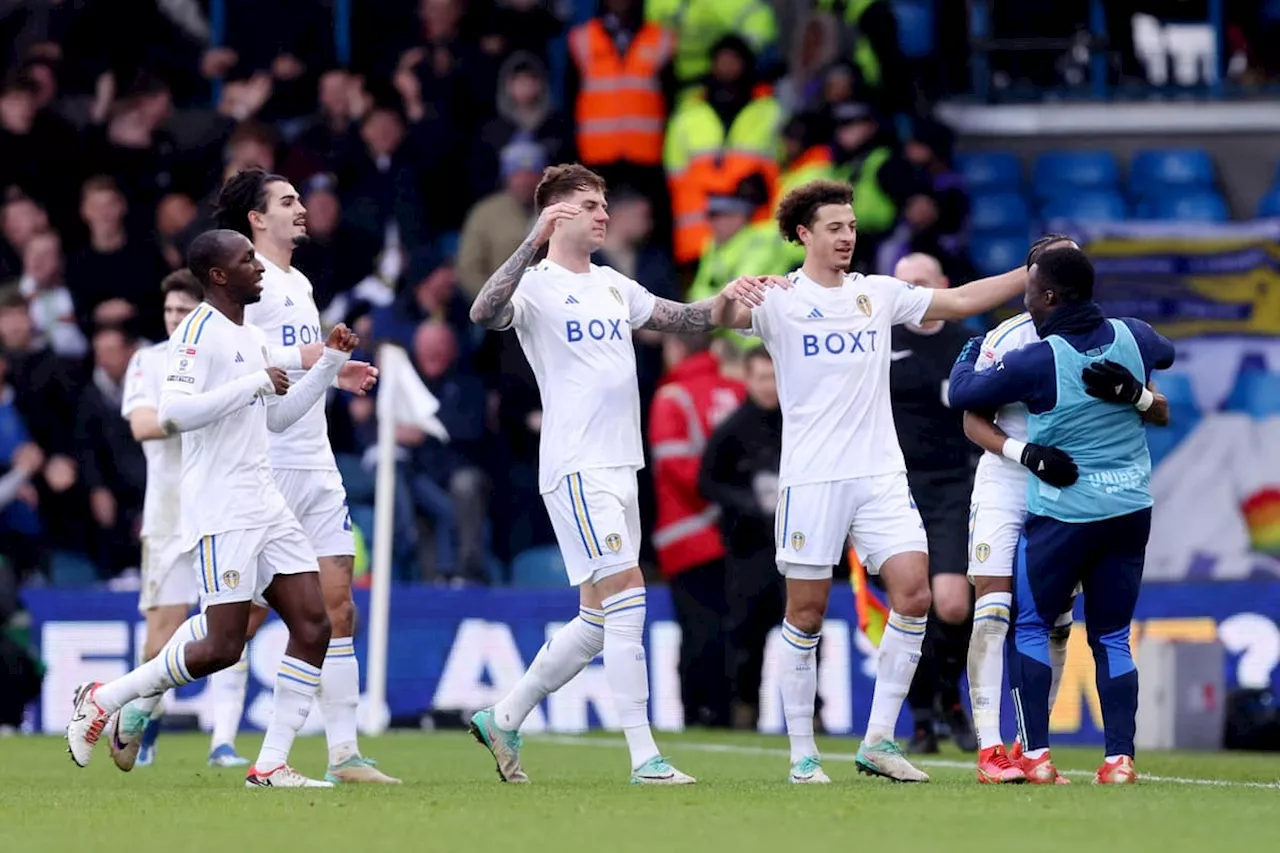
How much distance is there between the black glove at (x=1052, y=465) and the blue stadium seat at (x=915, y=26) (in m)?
11.5

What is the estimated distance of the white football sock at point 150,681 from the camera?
34.4 ft

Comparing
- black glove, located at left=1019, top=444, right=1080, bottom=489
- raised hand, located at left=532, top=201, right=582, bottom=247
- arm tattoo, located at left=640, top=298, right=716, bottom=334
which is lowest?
black glove, located at left=1019, top=444, right=1080, bottom=489

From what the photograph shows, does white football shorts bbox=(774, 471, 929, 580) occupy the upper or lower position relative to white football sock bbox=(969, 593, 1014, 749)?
upper

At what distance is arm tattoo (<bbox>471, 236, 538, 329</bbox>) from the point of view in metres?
10.6

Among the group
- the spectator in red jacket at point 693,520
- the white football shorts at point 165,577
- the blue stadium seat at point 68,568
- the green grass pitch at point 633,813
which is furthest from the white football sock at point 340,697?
the blue stadium seat at point 68,568

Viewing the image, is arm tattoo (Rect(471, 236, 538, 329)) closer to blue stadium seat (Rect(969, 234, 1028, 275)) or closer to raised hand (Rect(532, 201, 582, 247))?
raised hand (Rect(532, 201, 582, 247))

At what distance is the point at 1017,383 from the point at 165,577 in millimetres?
5534

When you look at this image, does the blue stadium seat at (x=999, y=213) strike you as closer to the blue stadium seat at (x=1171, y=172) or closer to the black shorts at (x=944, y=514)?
the blue stadium seat at (x=1171, y=172)

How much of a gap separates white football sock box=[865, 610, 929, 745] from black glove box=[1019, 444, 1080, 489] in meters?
0.88

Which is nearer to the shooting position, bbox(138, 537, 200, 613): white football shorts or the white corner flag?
bbox(138, 537, 200, 613): white football shorts

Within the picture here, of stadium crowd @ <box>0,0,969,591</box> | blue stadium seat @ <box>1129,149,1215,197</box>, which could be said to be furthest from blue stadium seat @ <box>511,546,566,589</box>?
blue stadium seat @ <box>1129,149,1215,197</box>

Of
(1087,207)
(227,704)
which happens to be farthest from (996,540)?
(1087,207)

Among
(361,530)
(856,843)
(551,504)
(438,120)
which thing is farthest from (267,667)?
(856,843)

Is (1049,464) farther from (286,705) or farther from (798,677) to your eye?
(286,705)
